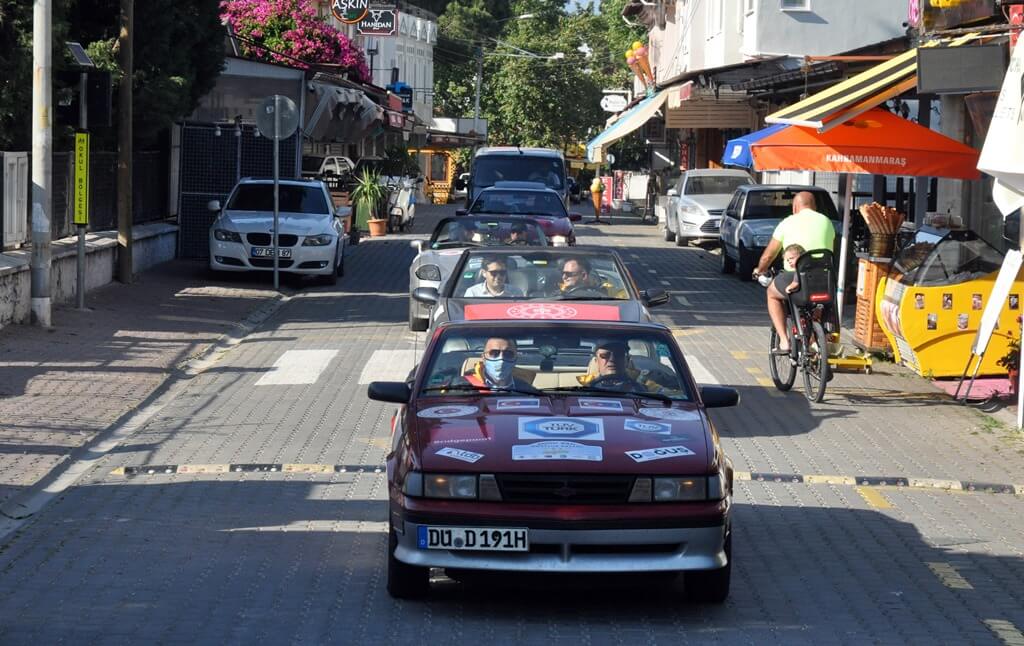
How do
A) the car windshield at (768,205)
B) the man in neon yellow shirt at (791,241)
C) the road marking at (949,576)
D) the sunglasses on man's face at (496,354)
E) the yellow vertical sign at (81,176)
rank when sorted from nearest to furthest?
the road marking at (949,576) < the sunglasses on man's face at (496,354) < the man in neon yellow shirt at (791,241) < the yellow vertical sign at (81,176) < the car windshield at (768,205)

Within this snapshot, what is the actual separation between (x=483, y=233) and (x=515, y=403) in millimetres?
11295

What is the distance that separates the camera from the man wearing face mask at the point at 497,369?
788cm

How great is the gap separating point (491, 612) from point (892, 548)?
2.68m

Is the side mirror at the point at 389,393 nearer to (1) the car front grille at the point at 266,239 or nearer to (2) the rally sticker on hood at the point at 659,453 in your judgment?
(2) the rally sticker on hood at the point at 659,453

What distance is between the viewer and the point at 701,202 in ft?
116

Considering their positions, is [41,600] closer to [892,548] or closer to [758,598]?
[758,598]

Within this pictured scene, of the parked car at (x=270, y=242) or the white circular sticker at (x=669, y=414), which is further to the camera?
the parked car at (x=270, y=242)

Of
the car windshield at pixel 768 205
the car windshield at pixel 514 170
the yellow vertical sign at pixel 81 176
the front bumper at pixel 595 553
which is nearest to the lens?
the front bumper at pixel 595 553

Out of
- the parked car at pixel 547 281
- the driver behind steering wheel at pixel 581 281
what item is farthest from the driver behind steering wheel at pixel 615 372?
the driver behind steering wheel at pixel 581 281

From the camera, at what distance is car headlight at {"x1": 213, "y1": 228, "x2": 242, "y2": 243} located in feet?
78.3

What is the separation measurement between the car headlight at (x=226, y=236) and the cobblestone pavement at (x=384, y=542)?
353 inches

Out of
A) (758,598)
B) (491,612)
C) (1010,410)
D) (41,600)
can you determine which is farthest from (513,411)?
(1010,410)

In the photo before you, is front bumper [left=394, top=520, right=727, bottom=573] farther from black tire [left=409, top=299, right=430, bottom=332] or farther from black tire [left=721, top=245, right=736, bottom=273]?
black tire [left=721, top=245, right=736, bottom=273]

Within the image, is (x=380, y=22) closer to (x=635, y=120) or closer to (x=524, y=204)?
(x=635, y=120)
